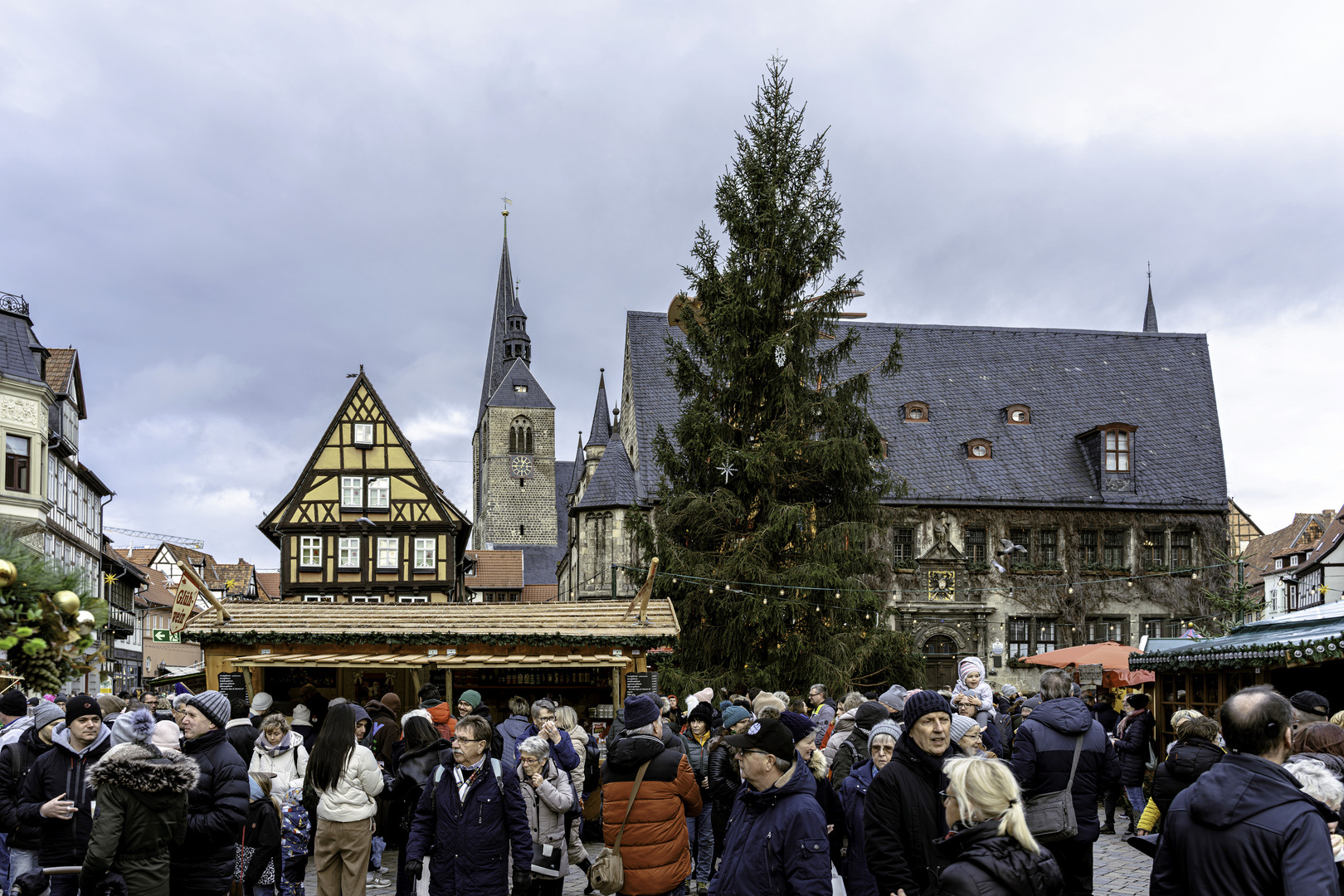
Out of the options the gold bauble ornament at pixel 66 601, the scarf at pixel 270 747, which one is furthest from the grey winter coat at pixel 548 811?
the gold bauble ornament at pixel 66 601

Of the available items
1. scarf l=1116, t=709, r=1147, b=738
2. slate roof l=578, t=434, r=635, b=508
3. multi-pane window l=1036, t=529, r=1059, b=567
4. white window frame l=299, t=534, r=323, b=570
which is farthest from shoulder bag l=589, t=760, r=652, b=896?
white window frame l=299, t=534, r=323, b=570

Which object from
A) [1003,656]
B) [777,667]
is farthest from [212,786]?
[1003,656]

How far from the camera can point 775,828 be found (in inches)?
183

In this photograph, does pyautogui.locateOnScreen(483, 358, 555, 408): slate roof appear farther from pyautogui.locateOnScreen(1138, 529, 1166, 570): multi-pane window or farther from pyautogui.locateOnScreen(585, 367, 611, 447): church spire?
pyautogui.locateOnScreen(1138, 529, 1166, 570): multi-pane window

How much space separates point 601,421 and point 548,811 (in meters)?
38.7

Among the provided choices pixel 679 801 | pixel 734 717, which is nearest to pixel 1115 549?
pixel 734 717

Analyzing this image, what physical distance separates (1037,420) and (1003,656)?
30.3ft

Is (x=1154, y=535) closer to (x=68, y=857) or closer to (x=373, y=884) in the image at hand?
(x=373, y=884)

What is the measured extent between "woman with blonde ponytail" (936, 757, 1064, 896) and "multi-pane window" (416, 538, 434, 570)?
37567 mm

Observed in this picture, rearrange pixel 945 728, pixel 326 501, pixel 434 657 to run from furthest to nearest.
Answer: pixel 326 501
pixel 434 657
pixel 945 728

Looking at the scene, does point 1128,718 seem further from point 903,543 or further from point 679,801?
point 903,543

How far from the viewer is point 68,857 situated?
6281mm

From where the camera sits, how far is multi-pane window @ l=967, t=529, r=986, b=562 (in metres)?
36.8

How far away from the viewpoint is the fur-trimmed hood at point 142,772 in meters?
5.09
